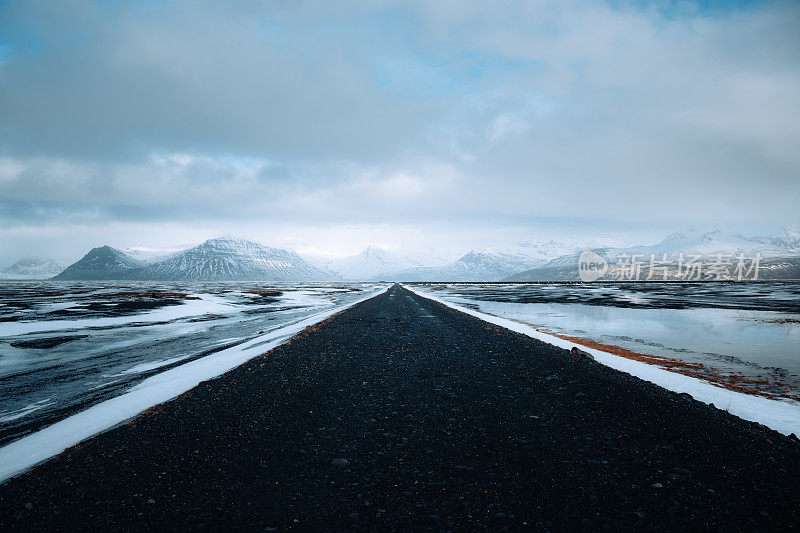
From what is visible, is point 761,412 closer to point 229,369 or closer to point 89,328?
point 229,369

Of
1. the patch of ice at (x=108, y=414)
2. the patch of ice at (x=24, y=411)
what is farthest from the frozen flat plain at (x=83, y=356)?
the patch of ice at (x=108, y=414)

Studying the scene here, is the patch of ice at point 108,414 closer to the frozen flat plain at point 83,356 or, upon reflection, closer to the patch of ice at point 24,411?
the frozen flat plain at point 83,356

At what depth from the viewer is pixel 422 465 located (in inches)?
205

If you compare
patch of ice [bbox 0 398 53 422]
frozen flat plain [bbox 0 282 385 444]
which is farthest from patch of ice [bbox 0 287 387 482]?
patch of ice [bbox 0 398 53 422]

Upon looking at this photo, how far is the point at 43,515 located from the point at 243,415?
11.1 ft

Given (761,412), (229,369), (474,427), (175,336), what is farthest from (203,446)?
(175,336)

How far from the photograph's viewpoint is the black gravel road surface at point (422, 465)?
4031 millimetres

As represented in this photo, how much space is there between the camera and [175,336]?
67.6ft

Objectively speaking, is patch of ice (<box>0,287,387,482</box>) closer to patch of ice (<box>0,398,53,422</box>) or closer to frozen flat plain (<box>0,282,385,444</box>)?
frozen flat plain (<box>0,282,385,444</box>)

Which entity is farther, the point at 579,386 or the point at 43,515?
the point at 579,386

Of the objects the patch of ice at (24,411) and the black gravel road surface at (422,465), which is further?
the patch of ice at (24,411)

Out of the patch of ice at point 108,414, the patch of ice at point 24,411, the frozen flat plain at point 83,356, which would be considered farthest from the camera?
the frozen flat plain at point 83,356

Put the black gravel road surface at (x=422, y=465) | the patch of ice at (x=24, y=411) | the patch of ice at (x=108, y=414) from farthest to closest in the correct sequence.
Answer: the patch of ice at (x=24, y=411) → the patch of ice at (x=108, y=414) → the black gravel road surface at (x=422, y=465)

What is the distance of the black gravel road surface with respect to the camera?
13.2 feet
